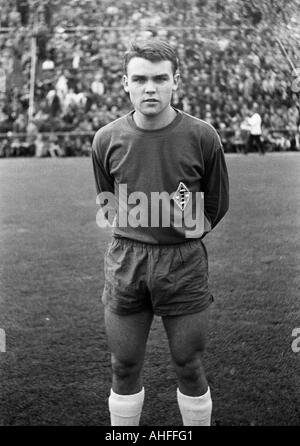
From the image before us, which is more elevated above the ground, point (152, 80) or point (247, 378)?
point (152, 80)

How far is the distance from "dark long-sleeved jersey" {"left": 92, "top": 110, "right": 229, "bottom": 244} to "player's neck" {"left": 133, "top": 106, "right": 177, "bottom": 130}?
0.01m

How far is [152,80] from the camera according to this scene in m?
1.60

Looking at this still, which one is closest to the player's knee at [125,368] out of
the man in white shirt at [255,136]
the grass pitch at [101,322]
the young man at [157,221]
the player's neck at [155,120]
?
the young man at [157,221]

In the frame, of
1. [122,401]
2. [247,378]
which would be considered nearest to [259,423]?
[247,378]

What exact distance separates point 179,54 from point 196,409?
120 inches

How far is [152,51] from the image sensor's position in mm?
1594

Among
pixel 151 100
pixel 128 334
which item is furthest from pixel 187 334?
pixel 151 100

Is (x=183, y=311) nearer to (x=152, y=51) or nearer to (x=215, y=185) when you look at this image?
(x=215, y=185)

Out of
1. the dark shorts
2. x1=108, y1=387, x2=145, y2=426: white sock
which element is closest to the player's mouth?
the dark shorts

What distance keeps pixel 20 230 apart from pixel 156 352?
2732 mm

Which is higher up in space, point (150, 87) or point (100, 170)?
point (150, 87)

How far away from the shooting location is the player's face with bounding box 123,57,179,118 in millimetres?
1601

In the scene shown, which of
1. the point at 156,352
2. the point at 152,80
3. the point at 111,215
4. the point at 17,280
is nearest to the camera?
the point at 152,80

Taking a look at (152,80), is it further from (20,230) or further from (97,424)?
(20,230)
